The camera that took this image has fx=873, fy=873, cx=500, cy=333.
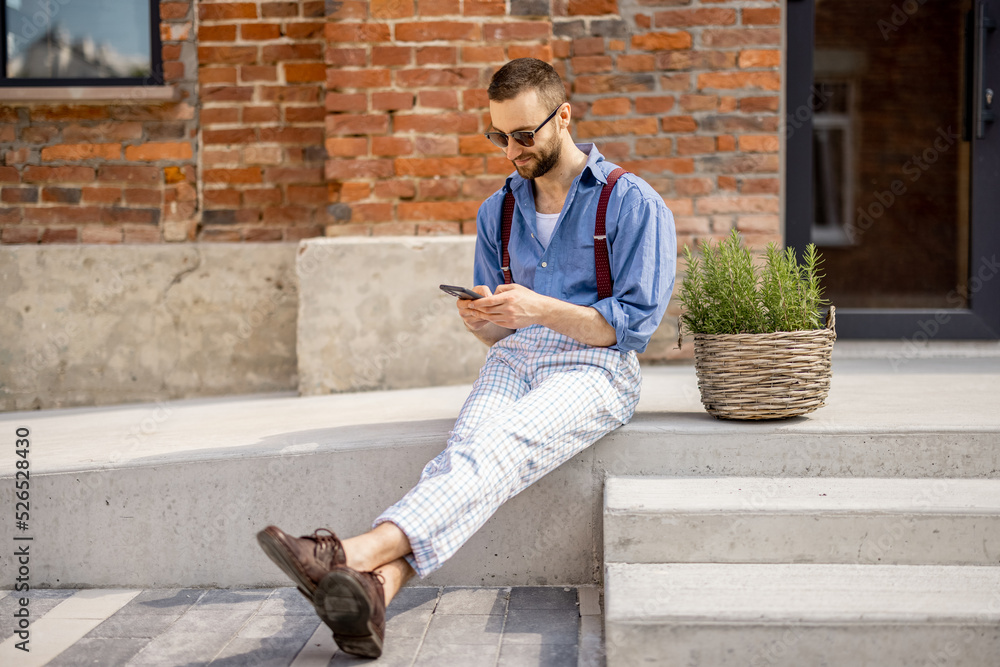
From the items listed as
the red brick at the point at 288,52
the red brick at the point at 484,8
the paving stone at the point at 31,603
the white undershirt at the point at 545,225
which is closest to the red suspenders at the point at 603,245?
the white undershirt at the point at 545,225

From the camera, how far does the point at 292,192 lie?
418 cm

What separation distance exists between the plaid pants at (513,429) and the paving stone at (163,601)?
0.81 m

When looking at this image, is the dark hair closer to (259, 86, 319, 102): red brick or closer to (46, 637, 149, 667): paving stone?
(46, 637, 149, 667): paving stone

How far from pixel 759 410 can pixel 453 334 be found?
1605 millimetres

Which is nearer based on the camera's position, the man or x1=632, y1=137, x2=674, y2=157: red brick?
the man

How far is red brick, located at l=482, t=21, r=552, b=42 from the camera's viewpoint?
3828 mm

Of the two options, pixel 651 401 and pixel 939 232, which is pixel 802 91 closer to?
pixel 651 401

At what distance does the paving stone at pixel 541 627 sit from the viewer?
2.23 meters

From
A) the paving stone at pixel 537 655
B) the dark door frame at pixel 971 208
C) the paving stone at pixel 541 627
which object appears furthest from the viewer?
the dark door frame at pixel 971 208

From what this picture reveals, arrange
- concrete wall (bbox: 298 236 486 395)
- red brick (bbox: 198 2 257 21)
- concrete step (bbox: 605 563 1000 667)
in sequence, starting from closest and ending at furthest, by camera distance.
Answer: concrete step (bbox: 605 563 1000 667) < concrete wall (bbox: 298 236 486 395) < red brick (bbox: 198 2 257 21)

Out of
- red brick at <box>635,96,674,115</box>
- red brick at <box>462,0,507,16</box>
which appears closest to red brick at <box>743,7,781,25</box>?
red brick at <box>635,96,674,115</box>

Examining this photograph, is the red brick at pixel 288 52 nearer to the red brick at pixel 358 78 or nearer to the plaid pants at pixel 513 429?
the red brick at pixel 358 78

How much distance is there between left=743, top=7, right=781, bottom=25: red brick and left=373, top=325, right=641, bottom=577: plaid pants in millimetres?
2184

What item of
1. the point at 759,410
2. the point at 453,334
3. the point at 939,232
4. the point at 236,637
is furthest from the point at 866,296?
the point at 236,637
